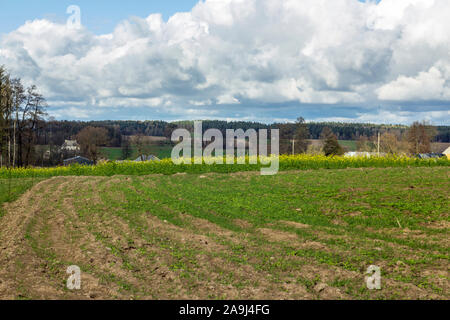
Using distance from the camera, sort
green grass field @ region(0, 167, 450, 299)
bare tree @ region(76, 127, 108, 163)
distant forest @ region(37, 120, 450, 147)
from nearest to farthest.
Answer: green grass field @ region(0, 167, 450, 299), bare tree @ region(76, 127, 108, 163), distant forest @ region(37, 120, 450, 147)

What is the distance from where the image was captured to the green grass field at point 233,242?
6.62 meters

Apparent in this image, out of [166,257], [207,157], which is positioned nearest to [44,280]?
[166,257]

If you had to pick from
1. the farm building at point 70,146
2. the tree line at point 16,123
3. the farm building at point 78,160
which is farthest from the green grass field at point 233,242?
the farm building at point 70,146

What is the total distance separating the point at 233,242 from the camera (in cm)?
969

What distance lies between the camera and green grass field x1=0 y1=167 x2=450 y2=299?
6617 millimetres

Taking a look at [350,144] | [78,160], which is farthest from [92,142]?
[350,144]

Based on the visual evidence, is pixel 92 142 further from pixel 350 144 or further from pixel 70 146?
pixel 350 144

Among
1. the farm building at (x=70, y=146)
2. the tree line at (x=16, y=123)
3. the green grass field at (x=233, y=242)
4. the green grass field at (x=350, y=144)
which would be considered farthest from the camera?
the green grass field at (x=350, y=144)

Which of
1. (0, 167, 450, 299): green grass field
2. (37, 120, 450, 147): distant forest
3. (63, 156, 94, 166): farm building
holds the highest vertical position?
(37, 120, 450, 147): distant forest

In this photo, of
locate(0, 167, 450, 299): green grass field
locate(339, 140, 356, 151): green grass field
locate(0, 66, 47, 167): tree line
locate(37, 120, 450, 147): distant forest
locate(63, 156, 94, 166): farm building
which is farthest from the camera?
locate(339, 140, 356, 151): green grass field

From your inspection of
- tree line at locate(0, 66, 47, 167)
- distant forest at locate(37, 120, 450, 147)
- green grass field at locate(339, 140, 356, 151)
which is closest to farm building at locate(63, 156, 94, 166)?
distant forest at locate(37, 120, 450, 147)

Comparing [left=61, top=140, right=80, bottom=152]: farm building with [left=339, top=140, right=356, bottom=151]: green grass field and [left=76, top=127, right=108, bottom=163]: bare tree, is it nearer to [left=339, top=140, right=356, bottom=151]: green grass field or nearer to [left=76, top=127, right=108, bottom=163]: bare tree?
[left=76, top=127, right=108, bottom=163]: bare tree

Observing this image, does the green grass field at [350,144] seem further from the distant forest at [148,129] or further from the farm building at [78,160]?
the farm building at [78,160]
